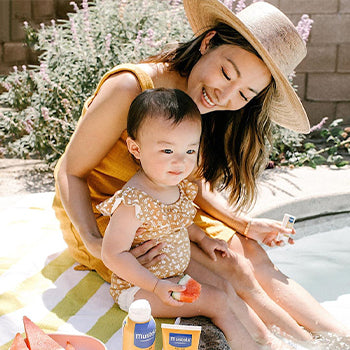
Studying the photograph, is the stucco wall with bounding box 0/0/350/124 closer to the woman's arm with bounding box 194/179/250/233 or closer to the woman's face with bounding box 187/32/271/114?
the woman's arm with bounding box 194/179/250/233

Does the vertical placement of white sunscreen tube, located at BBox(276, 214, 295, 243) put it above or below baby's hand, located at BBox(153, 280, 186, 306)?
below

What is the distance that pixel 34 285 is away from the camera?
7.12 ft

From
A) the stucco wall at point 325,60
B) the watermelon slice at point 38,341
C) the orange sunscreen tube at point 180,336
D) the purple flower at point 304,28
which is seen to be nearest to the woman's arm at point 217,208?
the orange sunscreen tube at point 180,336

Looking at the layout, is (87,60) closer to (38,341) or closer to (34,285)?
(34,285)

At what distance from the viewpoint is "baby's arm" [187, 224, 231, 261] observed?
214 cm

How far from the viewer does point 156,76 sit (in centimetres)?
211

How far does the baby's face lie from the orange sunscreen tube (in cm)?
50

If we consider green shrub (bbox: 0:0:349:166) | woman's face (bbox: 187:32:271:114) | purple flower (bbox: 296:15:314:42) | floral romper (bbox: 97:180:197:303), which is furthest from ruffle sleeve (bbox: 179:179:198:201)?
purple flower (bbox: 296:15:314:42)

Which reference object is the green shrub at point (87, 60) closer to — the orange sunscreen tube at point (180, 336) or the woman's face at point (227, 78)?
the woman's face at point (227, 78)

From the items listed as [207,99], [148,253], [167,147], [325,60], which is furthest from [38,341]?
[325,60]

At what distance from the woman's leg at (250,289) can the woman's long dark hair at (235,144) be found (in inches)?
12.7

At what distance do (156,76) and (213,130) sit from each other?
41 centimetres

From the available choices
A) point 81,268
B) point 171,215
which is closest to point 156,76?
point 171,215

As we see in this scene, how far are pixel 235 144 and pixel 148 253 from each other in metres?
0.77
